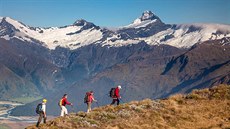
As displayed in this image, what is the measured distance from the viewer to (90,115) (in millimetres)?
47562

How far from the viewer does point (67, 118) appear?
45.0 metres

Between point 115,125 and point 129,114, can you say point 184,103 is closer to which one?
point 129,114

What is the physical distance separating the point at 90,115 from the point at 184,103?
46.2ft

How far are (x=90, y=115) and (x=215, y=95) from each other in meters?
19.4

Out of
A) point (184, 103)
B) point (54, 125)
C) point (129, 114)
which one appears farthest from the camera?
point (184, 103)

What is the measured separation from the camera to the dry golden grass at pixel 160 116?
44062mm

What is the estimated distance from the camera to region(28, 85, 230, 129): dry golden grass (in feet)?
145

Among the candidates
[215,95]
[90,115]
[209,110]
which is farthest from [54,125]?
[215,95]

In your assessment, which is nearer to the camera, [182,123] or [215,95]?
[182,123]

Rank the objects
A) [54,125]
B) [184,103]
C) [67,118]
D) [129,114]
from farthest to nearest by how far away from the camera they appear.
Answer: [184,103]
[129,114]
[67,118]
[54,125]

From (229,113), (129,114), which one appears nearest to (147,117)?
(129,114)

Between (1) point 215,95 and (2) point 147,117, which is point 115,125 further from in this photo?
(1) point 215,95

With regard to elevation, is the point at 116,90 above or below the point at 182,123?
above

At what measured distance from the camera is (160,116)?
4809 centimetres
